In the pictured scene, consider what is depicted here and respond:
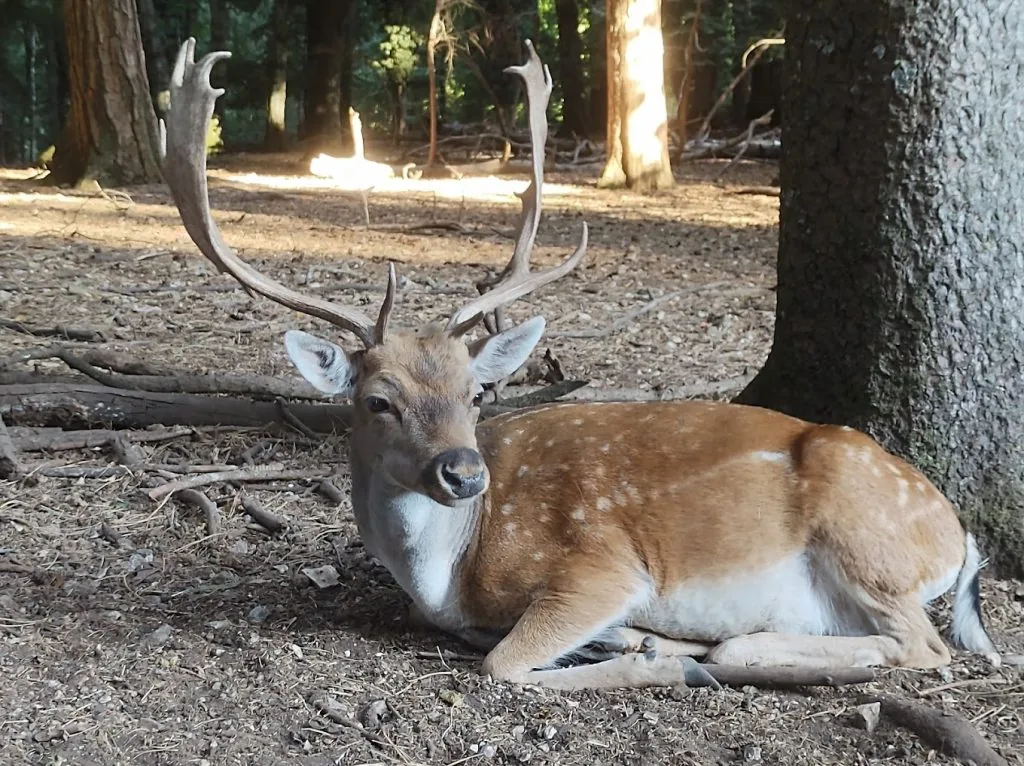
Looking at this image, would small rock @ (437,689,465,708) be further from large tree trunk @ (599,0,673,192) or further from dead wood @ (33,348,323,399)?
large tree trunk @ (599,0,673,192)

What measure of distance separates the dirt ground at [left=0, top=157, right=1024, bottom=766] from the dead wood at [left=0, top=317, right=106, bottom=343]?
0.24 feet

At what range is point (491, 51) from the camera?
23.2 m

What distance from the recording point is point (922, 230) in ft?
12.8

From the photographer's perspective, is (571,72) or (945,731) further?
(571,72)

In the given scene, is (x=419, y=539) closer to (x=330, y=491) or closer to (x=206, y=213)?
(x=206, y=213)

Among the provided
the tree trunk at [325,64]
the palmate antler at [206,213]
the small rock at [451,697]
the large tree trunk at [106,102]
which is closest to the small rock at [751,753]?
the small rock at [451,697]

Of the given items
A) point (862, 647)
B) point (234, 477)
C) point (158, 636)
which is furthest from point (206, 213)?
point (862, 647)

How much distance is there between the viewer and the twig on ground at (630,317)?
7.31 m

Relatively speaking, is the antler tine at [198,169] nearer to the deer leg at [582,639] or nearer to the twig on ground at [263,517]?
the deer leg at [582,639]

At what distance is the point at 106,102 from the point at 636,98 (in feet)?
21.4

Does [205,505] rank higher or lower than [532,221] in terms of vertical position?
lower

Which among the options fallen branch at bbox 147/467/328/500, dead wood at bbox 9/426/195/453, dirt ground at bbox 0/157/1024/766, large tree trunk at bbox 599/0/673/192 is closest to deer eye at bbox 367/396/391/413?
dirt ground at bbox 0/157/1024/766

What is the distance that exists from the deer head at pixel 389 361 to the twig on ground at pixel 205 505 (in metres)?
1.12

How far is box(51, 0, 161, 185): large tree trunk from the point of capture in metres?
13.2
